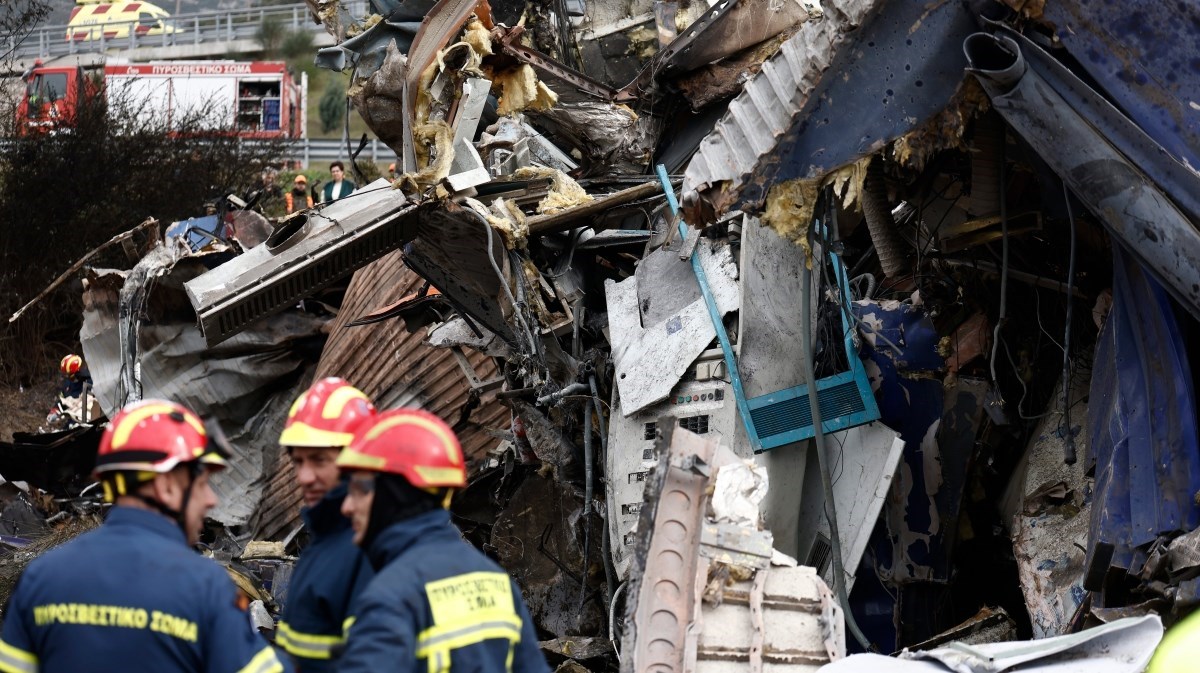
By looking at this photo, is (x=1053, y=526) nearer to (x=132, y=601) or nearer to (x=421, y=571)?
(x=421, y=571)

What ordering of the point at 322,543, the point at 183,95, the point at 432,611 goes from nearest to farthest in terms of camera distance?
the point at 432,611, the point at 322,543, the point at 183,95

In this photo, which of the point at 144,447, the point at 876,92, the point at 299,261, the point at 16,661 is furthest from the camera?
the point at 299,261

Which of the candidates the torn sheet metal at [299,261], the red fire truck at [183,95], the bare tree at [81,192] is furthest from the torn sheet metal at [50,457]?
the red fire truck at [183,95]

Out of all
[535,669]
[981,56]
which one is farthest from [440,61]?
[535,669]

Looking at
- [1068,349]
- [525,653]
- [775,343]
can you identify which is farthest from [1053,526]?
[525,653]

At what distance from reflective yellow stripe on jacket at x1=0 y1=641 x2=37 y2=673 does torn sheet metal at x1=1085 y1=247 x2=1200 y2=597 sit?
4458 millimetres

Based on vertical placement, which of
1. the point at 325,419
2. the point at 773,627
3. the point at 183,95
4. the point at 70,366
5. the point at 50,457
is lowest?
the point at 50,457

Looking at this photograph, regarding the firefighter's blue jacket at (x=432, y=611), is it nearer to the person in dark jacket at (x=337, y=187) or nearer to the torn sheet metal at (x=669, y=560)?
the torn sheet metal at (x=669, y=560)

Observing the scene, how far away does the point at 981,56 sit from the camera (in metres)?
6.31

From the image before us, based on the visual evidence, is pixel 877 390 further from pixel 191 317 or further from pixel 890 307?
pixel 191 317

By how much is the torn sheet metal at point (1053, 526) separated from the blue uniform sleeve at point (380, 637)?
450cm

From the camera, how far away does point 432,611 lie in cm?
326

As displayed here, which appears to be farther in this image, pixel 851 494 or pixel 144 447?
pixel 851 494

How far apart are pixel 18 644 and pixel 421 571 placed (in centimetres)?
99
